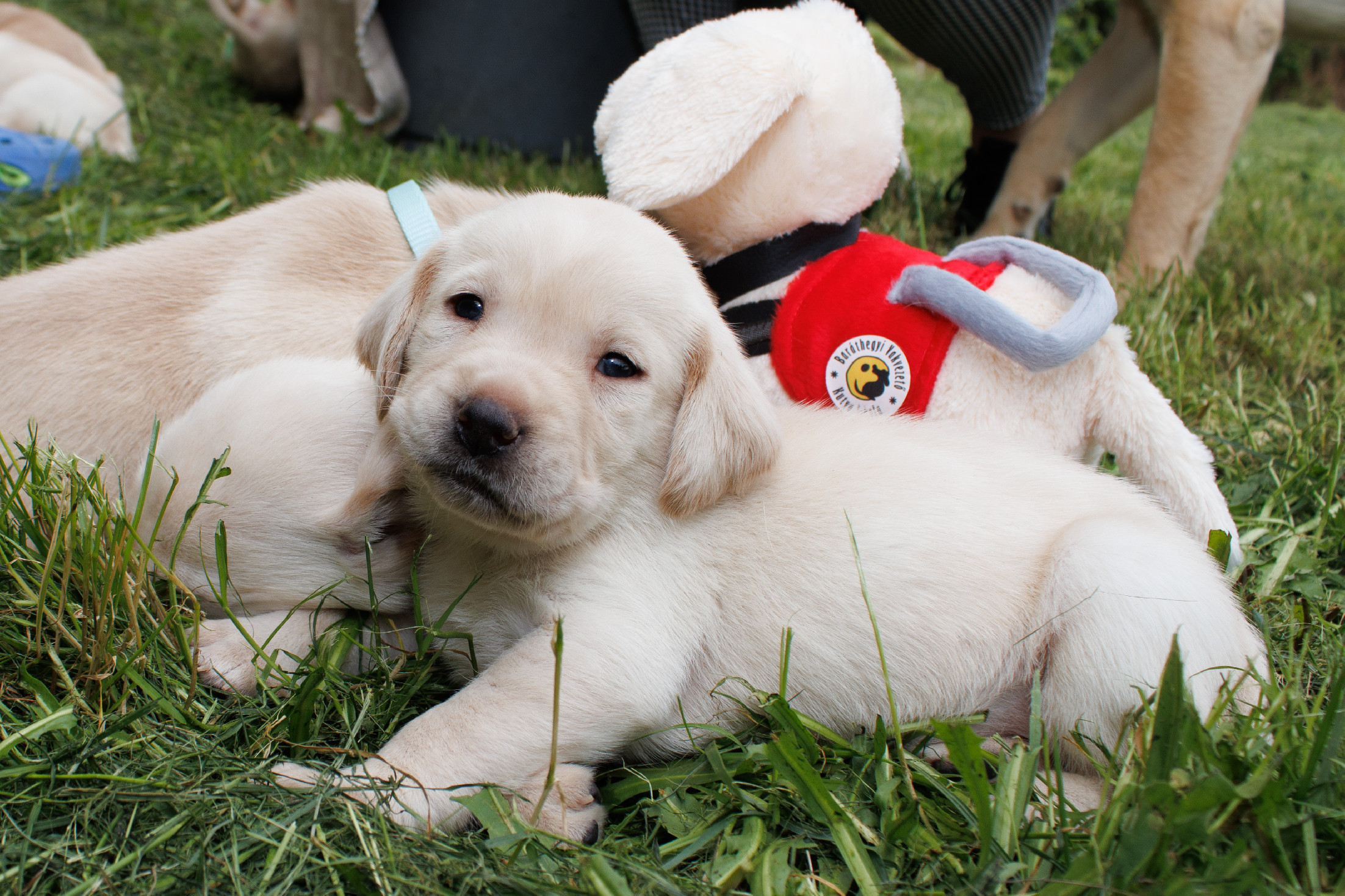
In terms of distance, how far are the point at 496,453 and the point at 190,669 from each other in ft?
2.17

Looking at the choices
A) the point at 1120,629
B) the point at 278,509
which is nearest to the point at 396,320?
the point at 278,509

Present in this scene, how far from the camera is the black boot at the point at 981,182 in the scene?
14.9ft

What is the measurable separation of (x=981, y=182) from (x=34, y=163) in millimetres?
4125

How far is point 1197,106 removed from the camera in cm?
306

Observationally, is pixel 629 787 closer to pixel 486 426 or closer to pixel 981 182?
pixel 486 426

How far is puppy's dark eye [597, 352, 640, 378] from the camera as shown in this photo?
1629 millimetres

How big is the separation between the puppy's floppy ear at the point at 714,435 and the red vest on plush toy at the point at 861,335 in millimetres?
423

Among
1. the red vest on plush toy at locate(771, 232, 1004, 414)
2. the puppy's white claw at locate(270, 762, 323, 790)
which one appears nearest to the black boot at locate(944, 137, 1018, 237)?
the red vest on plush toy at locate(771, 232, 1004, 414)

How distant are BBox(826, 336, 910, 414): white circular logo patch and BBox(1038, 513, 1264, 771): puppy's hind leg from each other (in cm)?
50

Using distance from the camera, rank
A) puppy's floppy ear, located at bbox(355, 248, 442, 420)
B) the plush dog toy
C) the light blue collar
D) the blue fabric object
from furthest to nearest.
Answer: the blue fabric object, the light blue collar, the plush dog toy, puppy's floppy ear, located at bbox(355, 248, 442, 420)

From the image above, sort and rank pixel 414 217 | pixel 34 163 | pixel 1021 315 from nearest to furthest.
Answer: pixel 1021 315
pixel 414 217
pixel 34 163

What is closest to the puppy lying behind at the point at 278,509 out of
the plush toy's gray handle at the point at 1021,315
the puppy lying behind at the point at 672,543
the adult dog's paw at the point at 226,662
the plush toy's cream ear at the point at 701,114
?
the adult dog's paw at the point at 226,662

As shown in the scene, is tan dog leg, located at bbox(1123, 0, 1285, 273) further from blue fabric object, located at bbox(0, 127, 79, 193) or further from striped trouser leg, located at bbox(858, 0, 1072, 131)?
blue fabric object, located at bbox(0, 127, 79, 193)

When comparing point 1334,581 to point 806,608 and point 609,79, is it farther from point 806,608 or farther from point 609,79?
point 609,79
